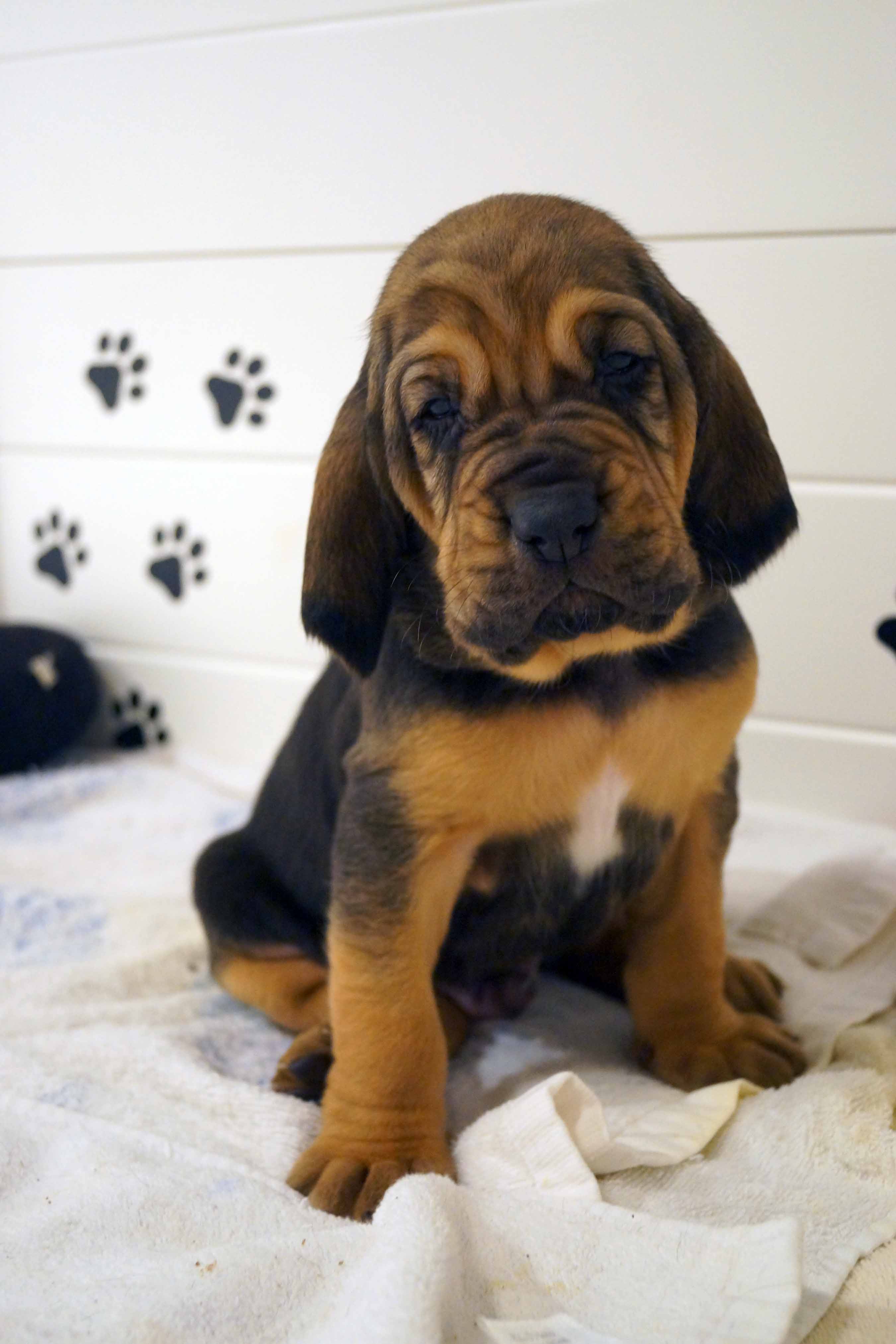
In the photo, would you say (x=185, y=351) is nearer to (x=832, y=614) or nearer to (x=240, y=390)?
(x=240, y=390)

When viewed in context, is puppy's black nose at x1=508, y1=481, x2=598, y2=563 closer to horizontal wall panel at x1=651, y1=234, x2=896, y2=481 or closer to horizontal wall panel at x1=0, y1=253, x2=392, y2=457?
horizontal wall panel at x1=651, y1=234, x2=896, y2=481

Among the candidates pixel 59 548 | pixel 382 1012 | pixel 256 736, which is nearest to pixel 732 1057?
pixel 382 1012

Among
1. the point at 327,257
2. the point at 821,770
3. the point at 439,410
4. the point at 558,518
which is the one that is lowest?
the point at 821,770

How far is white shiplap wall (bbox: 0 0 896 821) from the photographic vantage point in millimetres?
3811

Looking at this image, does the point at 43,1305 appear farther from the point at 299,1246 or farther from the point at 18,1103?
the point at 18,1103

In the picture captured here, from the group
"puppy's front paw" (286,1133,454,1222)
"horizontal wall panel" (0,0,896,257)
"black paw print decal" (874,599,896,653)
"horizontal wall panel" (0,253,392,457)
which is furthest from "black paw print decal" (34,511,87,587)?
"puppy's front paw" (286,1133,454,1222)

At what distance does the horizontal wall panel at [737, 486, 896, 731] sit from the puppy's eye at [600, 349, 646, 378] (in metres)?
1.84

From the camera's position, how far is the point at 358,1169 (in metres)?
2.38

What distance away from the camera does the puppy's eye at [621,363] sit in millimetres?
2244

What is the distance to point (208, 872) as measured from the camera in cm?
324

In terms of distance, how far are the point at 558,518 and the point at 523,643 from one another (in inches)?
10.0

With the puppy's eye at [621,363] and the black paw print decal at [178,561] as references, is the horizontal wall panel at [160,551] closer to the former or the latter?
the black paw print decal at [178,561]

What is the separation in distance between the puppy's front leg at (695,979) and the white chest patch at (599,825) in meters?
0.26

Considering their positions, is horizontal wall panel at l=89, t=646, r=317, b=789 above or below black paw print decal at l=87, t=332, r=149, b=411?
below
